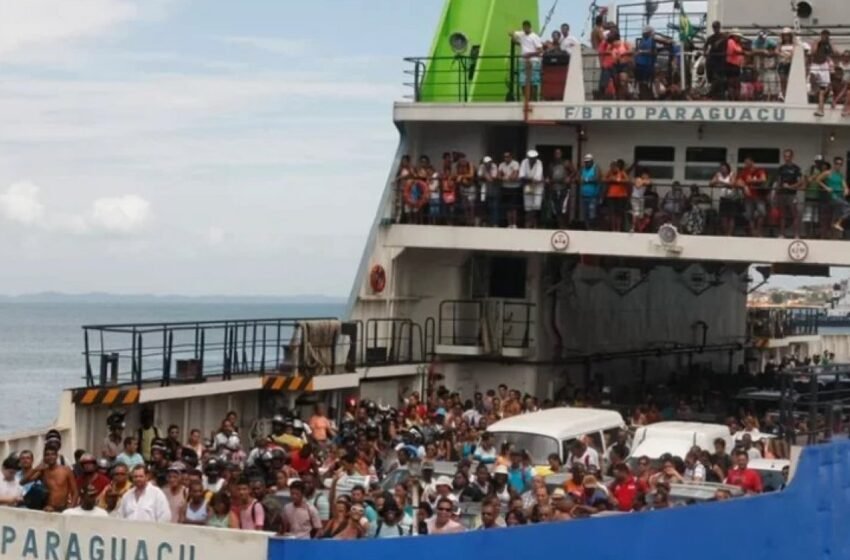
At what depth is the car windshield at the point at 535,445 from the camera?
1572cm

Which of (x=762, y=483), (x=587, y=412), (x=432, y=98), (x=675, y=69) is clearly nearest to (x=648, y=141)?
(x=675, y=69)

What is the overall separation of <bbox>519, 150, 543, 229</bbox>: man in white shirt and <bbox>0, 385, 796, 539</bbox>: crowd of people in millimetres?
3219

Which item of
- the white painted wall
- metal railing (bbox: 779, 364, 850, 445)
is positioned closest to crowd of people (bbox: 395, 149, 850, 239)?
metal railing (bbox: 779, 364, 850, 445)

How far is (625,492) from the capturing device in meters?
13.7

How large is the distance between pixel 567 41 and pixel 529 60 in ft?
2.31

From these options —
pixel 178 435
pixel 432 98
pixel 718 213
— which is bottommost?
pixel 178 435

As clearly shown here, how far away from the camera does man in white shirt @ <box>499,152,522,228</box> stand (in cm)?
2070

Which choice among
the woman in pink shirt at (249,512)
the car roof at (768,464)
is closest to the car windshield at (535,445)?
the car roof at (768,464)

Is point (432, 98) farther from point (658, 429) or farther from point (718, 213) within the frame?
point (658, 429)

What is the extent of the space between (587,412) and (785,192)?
4.22 meters

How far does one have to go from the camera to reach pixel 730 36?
2094cm

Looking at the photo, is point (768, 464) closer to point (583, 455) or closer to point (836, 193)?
point (583, 455)

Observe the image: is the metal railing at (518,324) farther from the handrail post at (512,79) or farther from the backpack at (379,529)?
the backpack at (379,529)

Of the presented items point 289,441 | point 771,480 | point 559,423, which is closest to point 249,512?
point 289,441
